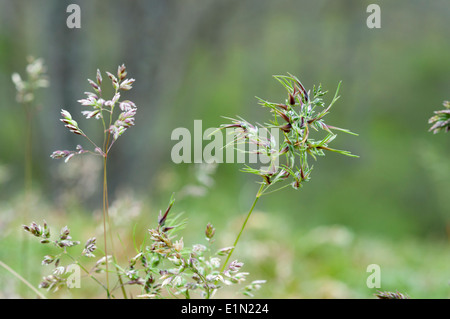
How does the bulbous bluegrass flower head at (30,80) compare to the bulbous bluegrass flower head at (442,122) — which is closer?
the bulbous bluegrass flower head at (442,122)

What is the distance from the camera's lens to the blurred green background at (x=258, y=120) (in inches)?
125

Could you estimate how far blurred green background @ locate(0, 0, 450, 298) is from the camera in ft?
10.4

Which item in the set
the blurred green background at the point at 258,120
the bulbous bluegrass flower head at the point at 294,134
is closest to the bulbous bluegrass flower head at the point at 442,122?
the bulbous bluegrass flower head at the point at 294,134

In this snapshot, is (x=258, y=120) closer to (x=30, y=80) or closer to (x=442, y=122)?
(x=30, y=80)

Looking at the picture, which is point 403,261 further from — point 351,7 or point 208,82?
point 208,82

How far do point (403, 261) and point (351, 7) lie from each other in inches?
368

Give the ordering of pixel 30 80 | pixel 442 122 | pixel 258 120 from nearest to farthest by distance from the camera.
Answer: pixel 442 122 → pixel 30 80 → pixel 258 120

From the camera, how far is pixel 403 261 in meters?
3.93

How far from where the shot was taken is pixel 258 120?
9.33 metres

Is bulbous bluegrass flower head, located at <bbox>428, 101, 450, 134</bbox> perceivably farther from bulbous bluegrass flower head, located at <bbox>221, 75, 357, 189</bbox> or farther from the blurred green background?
the blurred green background

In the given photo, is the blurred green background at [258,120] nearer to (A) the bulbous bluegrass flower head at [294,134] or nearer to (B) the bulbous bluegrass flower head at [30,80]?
(B) the bulbous bluegrass flower head at [30,80]

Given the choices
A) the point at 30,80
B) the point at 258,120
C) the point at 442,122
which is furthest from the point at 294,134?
the point at 258,120

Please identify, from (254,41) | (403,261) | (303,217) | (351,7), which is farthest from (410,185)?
(403,261)

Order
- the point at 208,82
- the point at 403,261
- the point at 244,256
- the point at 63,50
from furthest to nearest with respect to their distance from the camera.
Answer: the point at 208,82 < the point at 63,50 < the point at 403,261 < the point at 244,256
